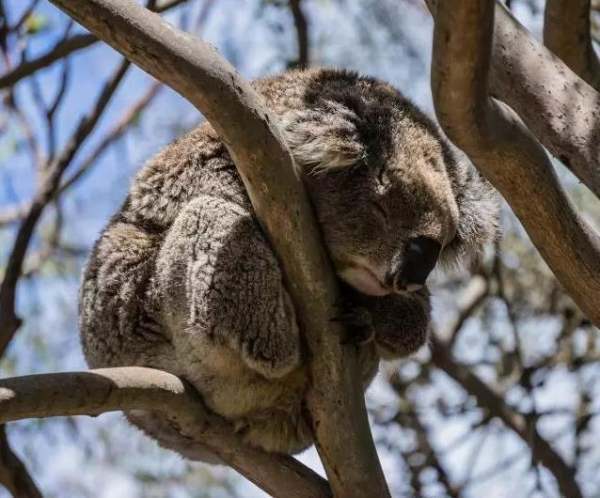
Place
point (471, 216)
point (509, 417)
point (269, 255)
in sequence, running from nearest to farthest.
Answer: point (269, 255), point (471, 216), point (509, 417)

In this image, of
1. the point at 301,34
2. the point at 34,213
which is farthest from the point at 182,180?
the point at 301,34

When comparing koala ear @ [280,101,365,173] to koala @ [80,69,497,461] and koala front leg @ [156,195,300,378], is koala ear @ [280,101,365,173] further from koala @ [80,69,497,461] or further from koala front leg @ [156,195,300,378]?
koala front leg @ [156,195,300,378]

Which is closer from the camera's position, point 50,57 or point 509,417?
point 50,57

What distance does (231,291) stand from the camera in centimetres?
358

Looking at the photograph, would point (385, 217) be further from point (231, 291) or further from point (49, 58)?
point (49, 58)

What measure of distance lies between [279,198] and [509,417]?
116 inches

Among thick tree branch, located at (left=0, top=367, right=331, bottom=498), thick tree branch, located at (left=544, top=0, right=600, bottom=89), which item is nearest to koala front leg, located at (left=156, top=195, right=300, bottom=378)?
thick tree branch, located at (left=0, top=367, right=331, bottom=498)

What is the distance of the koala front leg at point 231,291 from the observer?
3506 mm

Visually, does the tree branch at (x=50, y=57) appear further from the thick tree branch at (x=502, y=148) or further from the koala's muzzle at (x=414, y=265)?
the thick tree branch at (x=502, y=148)

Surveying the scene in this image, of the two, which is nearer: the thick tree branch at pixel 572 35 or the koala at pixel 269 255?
the koala at pixel 269 255

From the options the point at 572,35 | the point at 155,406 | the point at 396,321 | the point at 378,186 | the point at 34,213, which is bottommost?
the point at 155,406

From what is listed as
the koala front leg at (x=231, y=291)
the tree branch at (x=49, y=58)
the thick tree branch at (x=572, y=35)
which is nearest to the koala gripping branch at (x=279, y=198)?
the koala front leg at (x=231, y=291)

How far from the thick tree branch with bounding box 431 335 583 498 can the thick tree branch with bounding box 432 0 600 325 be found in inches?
88.9

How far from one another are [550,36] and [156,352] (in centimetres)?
213
